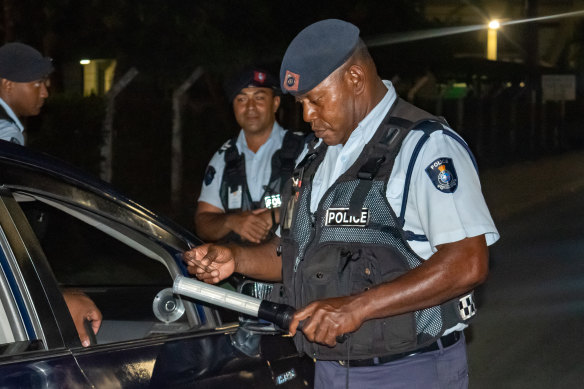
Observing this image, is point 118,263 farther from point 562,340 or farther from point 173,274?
point 173,274

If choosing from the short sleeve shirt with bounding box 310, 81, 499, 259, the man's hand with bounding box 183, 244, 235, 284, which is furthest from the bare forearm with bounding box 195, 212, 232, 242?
the short sleeve shirt with bounding box 310, 81, 499, 259

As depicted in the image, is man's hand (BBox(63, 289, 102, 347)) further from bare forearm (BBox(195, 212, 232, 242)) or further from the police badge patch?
bare forearm (BBox(195, 212, 232, 242))

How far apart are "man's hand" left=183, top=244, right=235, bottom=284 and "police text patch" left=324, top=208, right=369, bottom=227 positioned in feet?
1.58

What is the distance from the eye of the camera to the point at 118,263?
8.12 metres

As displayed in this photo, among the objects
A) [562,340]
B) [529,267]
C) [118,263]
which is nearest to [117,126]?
[118,263]

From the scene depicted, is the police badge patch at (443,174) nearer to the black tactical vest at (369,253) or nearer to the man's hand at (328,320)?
the black tactical vest at (369,253)

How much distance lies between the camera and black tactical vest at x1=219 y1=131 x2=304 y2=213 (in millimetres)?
4699

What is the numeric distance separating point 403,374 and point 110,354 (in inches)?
32.3

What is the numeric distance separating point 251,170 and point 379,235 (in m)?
2.45

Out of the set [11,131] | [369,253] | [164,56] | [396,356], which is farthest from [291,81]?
[164,56]

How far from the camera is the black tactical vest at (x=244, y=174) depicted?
15.4 feet

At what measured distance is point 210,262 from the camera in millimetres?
2840

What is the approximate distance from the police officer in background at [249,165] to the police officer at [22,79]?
40.6 inches

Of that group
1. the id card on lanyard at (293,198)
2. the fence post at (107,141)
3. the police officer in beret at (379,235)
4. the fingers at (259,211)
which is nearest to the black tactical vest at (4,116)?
the fingers at (259,211)
